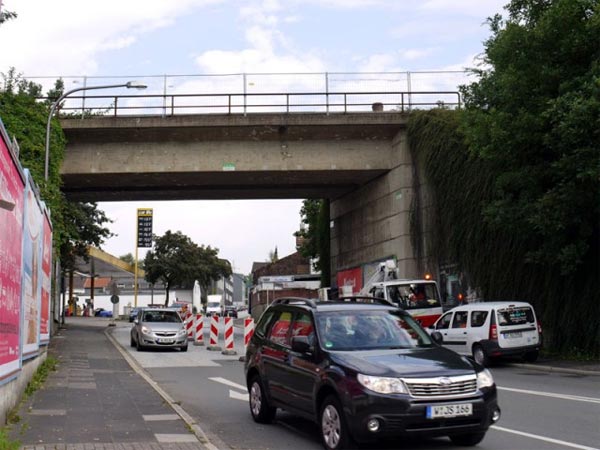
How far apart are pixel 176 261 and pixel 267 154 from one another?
189 feet

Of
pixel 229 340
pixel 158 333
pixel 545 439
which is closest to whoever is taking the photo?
pixel 545 439

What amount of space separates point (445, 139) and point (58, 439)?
20.4 meters

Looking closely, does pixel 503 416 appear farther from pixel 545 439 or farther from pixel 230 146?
pixel 230 146

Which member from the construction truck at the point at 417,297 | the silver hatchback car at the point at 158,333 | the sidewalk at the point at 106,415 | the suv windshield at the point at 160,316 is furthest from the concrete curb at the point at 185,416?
the construction truck at the point at 417,297

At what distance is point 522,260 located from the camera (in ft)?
73.9

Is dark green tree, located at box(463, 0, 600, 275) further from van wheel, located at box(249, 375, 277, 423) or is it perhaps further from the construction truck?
van wheel, located at box(249, 375, 277, 423)

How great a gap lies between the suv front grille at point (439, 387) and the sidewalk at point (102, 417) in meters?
2.34

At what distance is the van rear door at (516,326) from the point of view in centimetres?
1878

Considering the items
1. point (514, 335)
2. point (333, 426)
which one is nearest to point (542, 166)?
point (514, 335)

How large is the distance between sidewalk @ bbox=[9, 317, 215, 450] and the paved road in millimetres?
435

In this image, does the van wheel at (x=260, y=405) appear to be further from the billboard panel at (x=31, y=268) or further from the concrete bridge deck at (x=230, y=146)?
the concrete bridge deck at (x=230, y=146)

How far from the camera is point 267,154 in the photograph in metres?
29.0

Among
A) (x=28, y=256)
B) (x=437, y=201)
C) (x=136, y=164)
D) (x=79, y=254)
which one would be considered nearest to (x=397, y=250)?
(x=437, y=201)

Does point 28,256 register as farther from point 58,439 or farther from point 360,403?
point 360,403
